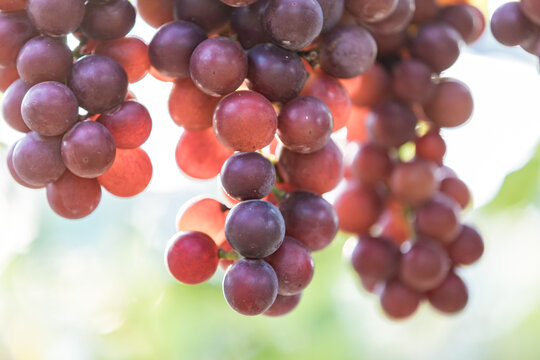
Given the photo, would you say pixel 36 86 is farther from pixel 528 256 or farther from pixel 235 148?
pixel 528 256

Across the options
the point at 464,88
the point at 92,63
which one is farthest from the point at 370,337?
the point at 92,63

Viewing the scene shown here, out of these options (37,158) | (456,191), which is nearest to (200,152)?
(37,158)

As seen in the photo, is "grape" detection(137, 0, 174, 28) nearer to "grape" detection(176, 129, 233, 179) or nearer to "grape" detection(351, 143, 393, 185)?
"grape" detection(176, 129, 233, 179)

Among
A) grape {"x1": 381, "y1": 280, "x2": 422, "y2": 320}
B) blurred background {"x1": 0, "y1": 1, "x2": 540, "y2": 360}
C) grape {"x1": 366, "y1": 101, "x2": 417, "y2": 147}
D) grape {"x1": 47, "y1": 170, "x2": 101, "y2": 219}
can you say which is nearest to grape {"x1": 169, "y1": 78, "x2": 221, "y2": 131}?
grape {"x1": 47, "y1": 170, "x2": 101, "y2": 219}

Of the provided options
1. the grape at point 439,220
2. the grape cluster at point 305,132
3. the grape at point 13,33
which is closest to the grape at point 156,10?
the grape cluster at point 305,132

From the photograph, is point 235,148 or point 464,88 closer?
point 235,148

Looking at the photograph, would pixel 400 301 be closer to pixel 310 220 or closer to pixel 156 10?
pixel 310 220

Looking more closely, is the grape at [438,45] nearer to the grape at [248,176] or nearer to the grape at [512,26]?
the grape at [512,26]
